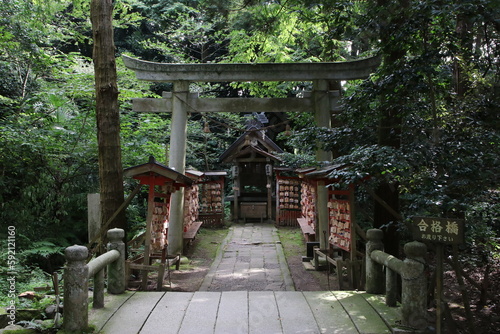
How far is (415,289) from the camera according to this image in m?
3.45

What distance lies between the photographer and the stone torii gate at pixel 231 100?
8.59m

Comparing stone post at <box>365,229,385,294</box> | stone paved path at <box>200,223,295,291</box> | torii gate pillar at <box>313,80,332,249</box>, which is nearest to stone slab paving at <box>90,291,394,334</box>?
stone post at <box>365,229,385,294</box>

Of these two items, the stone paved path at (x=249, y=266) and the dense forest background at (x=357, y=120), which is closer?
the dense forest background at (x=357, y=120)

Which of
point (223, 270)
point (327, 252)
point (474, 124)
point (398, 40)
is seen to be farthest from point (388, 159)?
point (223, 270)

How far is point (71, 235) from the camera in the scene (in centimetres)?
944

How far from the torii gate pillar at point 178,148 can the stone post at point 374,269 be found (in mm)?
5290

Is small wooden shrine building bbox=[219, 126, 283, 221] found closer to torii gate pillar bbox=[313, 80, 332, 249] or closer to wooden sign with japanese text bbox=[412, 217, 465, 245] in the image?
torii gate pillar bbox=[313, 80, 332, 249]

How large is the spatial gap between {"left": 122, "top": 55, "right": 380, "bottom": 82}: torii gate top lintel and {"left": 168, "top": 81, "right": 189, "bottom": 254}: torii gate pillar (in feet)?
1.35

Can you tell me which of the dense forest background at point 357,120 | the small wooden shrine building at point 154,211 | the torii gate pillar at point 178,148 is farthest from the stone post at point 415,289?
the torii gate pillar at point 178,148

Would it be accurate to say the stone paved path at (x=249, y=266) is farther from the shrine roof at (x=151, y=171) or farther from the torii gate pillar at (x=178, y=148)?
the shrine roof at (x=151, y=171)

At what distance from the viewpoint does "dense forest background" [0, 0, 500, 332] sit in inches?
154

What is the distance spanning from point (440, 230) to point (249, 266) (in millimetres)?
5785

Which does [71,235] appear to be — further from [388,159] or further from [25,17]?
[388,159]

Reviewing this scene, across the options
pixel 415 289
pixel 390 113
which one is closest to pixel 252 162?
pixel 390 113
